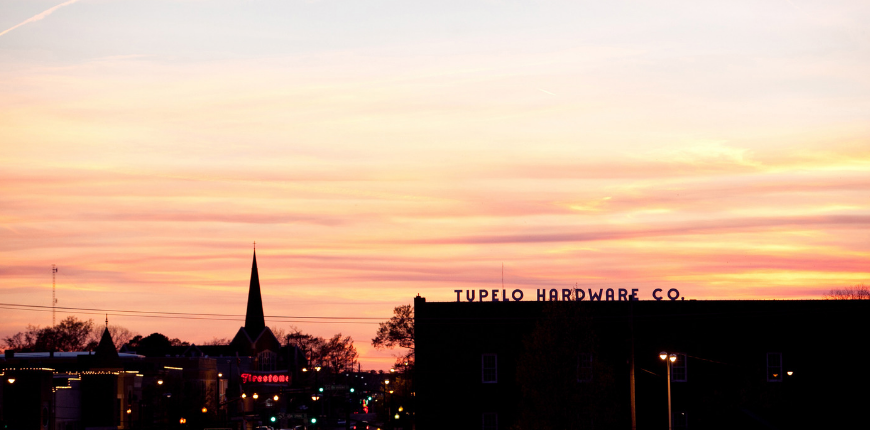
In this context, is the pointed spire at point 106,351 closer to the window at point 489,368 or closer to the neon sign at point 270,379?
the window at point 489,368

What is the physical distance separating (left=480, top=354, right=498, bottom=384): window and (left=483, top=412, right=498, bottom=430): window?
8.71 feet

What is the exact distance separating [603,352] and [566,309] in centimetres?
1450

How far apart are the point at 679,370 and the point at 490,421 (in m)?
15.8

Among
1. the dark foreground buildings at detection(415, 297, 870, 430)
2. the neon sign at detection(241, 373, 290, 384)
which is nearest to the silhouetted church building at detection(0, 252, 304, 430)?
the neon sign at detection(241, 373, 290, 384)

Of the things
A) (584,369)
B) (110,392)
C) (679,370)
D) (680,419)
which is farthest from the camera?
(110,392)

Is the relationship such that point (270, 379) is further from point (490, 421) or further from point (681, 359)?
point (681, 359)

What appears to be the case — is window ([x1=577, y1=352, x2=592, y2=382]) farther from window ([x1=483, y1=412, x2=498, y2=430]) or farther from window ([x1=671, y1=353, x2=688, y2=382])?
window ([x1=483, y1=412, x2=498, y2=430])

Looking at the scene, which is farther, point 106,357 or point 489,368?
point 106,357

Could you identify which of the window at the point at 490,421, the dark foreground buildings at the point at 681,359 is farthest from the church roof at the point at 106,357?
the window at the point at 490,421

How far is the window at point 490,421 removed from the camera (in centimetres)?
7669

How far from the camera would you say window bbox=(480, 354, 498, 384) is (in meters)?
77.4

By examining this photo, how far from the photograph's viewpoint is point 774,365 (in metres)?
76.0

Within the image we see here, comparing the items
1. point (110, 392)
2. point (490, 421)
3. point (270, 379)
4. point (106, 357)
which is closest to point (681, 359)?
point (490, 421)

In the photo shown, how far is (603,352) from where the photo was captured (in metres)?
76.5
